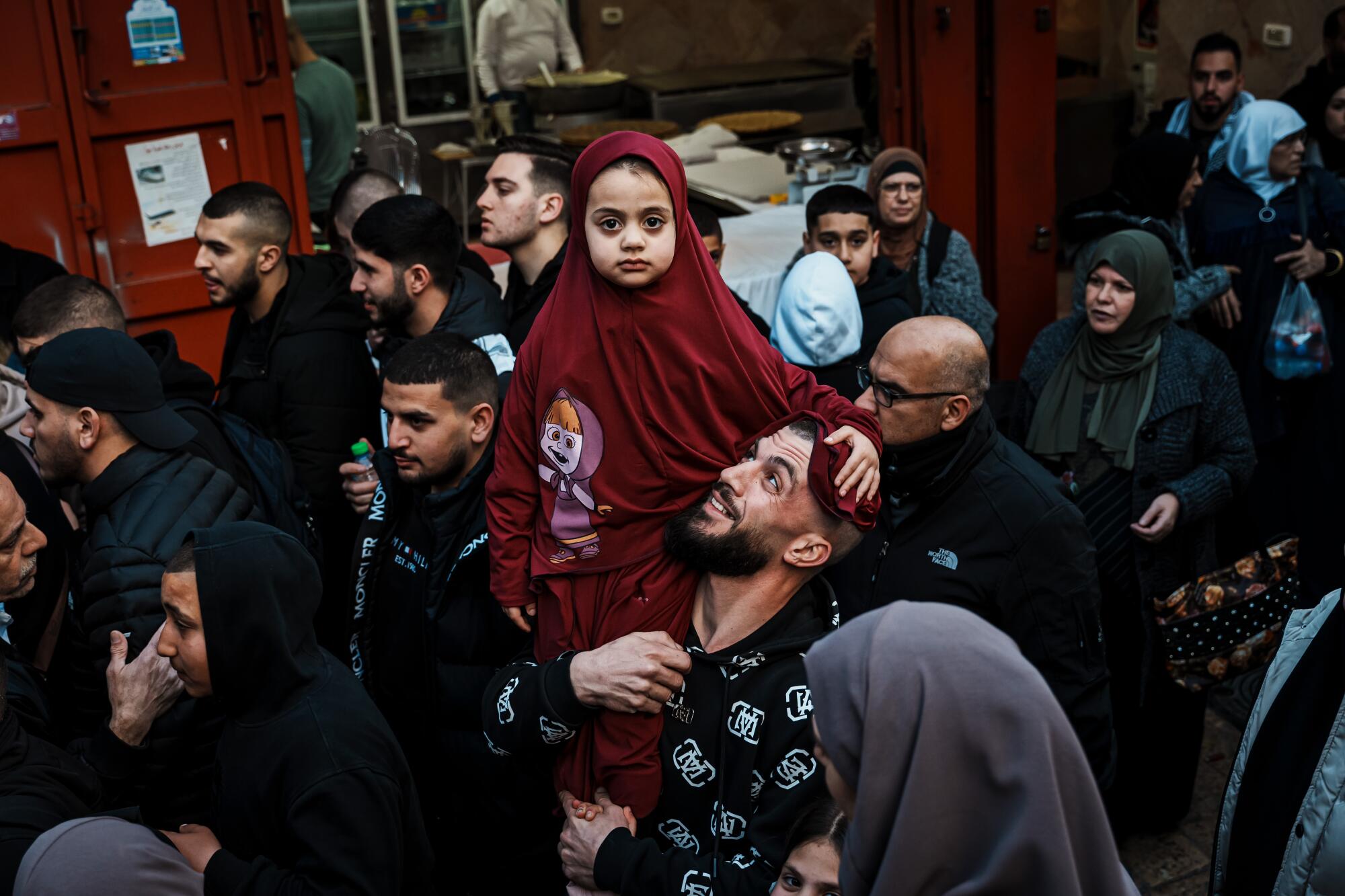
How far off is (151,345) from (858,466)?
95.7 inches

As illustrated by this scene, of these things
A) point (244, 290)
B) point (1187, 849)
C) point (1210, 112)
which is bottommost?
point (1187, 849)

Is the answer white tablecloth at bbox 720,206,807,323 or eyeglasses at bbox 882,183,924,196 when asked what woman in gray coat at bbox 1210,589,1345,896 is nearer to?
eyeglasses at bbox 882,183,924,196

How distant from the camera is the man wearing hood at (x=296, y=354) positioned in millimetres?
4102

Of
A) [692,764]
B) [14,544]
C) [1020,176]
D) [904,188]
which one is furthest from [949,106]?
[14,544]

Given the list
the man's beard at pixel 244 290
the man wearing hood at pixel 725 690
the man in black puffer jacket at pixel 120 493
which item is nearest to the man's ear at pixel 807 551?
the man wearing hood at pixel 725 690

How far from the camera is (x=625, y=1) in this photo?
12.3 m

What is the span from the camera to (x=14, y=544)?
2842 mm

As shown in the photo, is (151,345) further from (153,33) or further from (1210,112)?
(1210,112)

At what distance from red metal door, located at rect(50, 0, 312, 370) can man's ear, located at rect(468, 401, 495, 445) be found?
121 inches

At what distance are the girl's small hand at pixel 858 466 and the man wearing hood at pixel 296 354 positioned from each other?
7.31 feet

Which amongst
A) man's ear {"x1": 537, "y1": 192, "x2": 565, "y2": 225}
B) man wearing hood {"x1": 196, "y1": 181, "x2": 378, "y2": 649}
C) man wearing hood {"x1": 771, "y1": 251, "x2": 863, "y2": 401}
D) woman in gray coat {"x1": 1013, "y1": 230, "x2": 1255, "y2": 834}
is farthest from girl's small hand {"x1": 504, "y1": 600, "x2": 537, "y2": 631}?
woman in gray coat {"x1": 1013, "y1": 230, "x2": 1255, "y2": 834}

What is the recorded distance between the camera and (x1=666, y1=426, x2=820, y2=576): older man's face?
2359 mm

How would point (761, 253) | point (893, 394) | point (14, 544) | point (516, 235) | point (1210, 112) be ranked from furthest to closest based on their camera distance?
1. point (1210, 112)
2. point (761, 253)
3. point (516, 235)
4. point (893, 394)
5. point (14, 544)

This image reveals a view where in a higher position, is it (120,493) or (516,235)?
(516,235)
